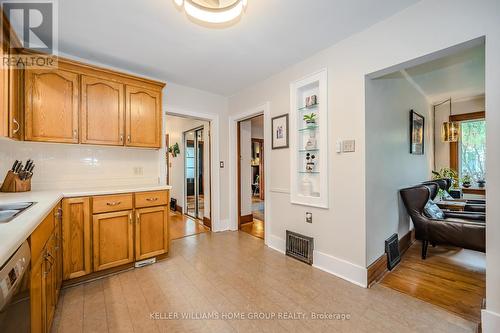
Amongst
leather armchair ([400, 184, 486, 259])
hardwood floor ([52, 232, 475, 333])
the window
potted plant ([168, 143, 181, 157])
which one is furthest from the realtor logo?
the window

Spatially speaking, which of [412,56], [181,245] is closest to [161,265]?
[181,245]

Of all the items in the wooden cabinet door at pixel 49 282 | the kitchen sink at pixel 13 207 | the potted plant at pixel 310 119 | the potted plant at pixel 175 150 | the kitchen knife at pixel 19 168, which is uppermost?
the potted plant at pixel 310 119

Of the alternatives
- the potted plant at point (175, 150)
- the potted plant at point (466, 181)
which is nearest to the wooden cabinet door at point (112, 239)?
the potted plant at point (175, 150)

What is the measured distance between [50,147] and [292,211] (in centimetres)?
293

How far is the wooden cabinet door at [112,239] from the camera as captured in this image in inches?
87.0

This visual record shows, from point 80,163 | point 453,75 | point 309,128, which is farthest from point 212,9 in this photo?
point 453,75

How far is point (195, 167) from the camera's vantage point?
4770mm

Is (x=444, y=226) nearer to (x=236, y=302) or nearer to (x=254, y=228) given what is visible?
(x=236, y=302)

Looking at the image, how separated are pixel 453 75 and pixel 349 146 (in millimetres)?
2541

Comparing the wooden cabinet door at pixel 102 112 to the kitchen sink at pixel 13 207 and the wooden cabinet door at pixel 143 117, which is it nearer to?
the wooden cabinet door at pixel 143 117

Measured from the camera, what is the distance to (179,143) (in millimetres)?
5379

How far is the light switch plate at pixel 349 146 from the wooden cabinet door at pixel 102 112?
2.52m

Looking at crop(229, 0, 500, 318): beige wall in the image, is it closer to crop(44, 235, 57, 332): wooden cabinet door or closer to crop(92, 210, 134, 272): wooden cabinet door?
crop(92, 210, 134, 272): wooden cabinet door

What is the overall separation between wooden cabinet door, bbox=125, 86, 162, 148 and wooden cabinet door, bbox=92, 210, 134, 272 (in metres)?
0.88
